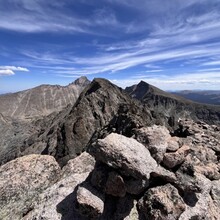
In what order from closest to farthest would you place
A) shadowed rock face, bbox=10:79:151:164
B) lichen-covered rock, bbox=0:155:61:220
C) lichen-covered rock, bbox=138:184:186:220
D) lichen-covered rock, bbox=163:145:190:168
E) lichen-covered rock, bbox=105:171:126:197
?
lichen-covered rock, bbox=138:184:186:220, lichen-covered rock, bbox=105:171:126:197, lichen-covered rock, bbox=0:155:61:220, lichen-covered rock, bbox=163:145:190:168, shadowed rock face, bbox=10:79:151:164

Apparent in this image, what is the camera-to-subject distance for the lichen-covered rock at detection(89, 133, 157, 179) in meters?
11.9

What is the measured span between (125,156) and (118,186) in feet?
3.97

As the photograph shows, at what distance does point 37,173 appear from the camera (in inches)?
582

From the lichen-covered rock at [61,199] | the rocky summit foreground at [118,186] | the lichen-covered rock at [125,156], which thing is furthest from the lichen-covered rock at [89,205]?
the lichen-covered rock at [125,156]

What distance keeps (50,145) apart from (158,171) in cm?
9950

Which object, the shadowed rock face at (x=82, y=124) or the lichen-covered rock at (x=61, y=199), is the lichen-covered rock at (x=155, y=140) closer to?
the lichen-covered rock at (x=61, y=199)

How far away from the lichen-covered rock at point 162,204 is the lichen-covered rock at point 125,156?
0.82 metres

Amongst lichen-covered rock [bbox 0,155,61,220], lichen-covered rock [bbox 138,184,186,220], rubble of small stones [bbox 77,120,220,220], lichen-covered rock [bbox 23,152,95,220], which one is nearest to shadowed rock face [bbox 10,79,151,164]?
lichen-covered rock [bbox 0,155,61,220]

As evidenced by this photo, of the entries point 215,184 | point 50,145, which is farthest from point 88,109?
point 215,184

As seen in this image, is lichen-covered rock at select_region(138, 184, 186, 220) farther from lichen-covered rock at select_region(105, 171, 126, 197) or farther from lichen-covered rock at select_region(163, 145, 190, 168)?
lichen-covered rock at select_region(163, 145, 190, 168)

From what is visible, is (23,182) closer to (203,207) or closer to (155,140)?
(155,140)

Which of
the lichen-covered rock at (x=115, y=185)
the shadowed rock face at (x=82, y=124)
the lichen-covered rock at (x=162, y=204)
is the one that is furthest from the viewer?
the shadowed rock face at (x=82, y=124)

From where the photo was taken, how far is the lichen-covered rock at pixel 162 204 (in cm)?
1166

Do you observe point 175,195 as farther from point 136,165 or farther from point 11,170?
point 11,170
